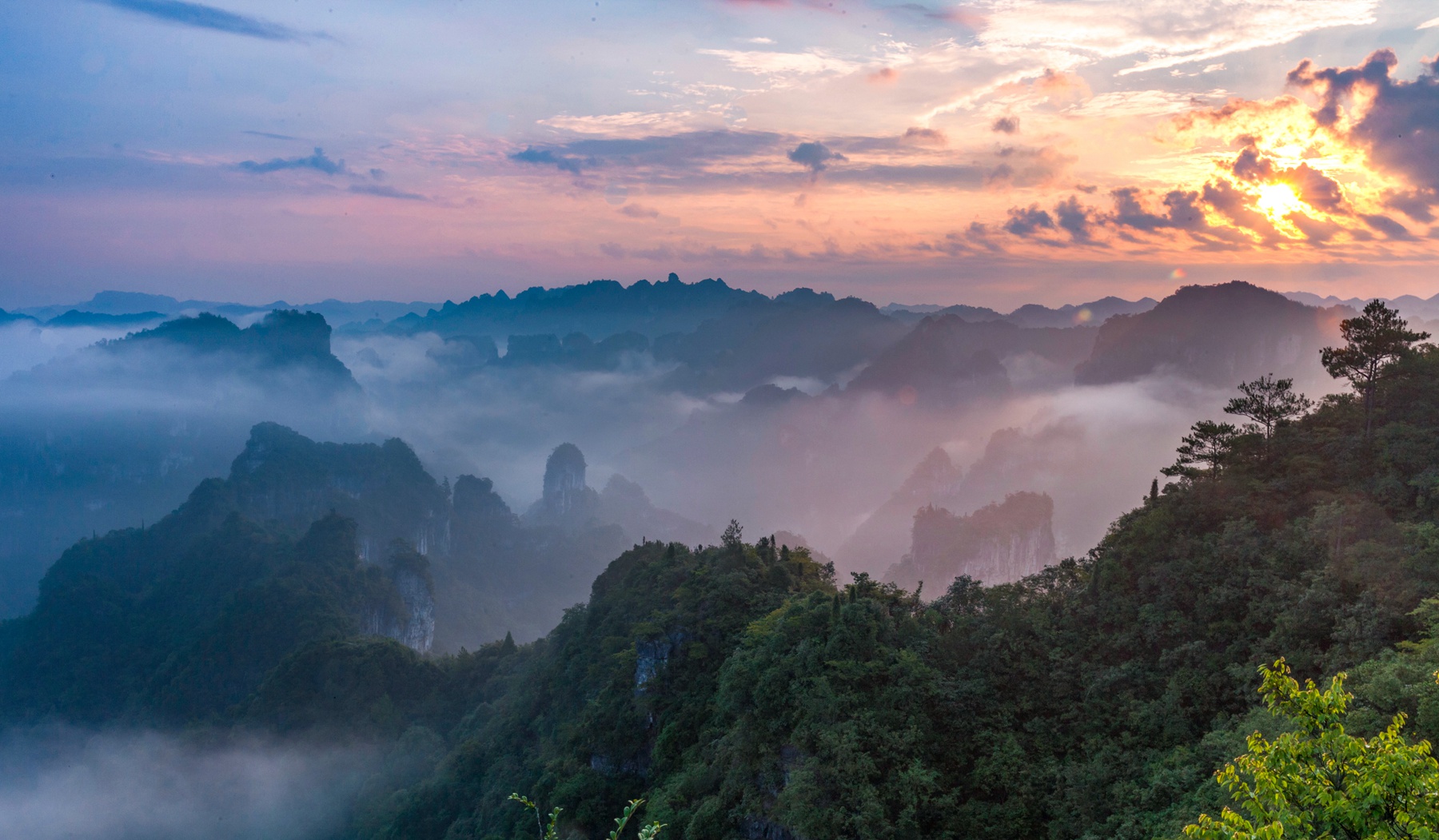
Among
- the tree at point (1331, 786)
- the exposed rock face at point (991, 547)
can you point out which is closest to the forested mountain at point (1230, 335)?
the exposed rock face at point (991, 547)

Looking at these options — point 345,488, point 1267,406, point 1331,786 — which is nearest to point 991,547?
point 1267,406

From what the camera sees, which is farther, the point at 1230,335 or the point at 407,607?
the point at 1230,335

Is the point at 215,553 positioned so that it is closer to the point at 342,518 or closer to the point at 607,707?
the point at 342,518

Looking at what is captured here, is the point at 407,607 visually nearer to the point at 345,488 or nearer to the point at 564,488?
the point at 345,488

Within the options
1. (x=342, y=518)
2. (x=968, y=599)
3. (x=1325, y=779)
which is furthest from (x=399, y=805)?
(x=342, y=518)

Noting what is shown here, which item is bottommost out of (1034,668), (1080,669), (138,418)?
(138,418)

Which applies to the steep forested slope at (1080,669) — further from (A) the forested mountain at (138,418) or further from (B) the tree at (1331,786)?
(A) the forested mountain at (138,418)
